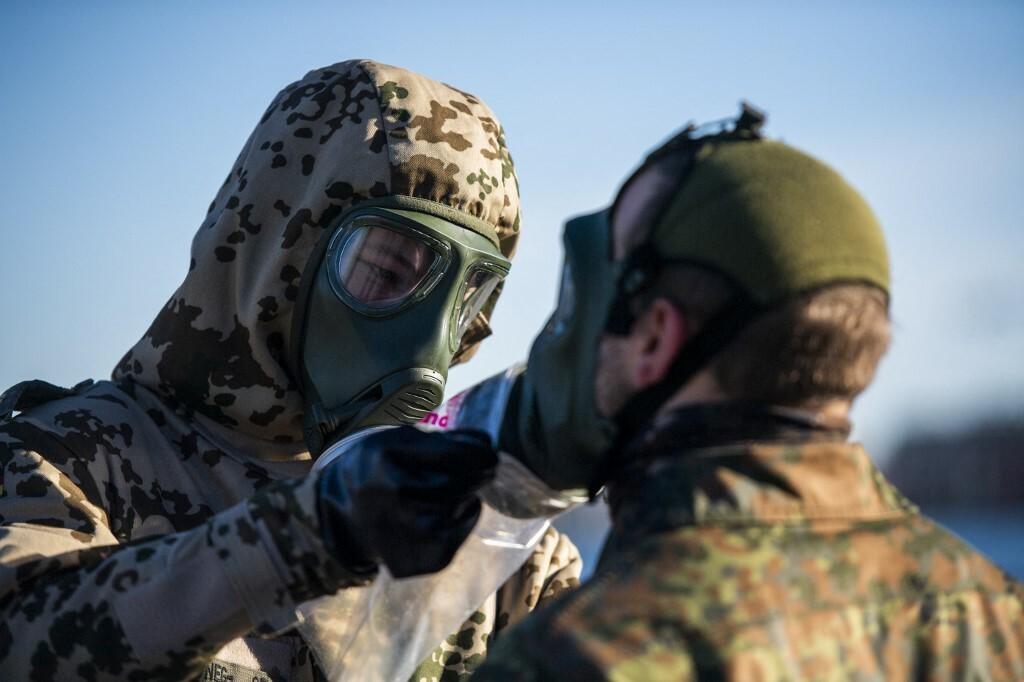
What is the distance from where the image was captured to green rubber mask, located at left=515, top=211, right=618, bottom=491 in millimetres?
2299

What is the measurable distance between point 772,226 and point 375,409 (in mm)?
1828

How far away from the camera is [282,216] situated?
3.94 meters

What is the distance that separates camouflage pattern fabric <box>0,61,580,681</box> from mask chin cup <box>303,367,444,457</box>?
0.58 feet

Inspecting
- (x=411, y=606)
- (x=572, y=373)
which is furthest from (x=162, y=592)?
(x=572, y=373)

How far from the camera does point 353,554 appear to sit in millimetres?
2525

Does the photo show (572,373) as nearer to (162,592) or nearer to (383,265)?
(162,592)

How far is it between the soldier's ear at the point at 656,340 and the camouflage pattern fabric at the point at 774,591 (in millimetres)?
167

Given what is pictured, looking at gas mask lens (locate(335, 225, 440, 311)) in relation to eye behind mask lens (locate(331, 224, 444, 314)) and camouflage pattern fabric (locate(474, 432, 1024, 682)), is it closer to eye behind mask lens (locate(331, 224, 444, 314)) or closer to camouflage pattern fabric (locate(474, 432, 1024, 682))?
eye behind mask lens (locate(331, 224, 444, 314))

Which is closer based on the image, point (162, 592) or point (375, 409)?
point (162, 592)

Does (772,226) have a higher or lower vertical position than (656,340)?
higher

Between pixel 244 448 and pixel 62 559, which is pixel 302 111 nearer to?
pixel 244 448

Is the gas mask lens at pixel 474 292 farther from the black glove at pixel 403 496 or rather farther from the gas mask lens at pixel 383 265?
the black glove at pixel 403 496

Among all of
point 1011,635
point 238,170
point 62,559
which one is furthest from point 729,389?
point 238,170

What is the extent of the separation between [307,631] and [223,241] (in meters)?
1.44
